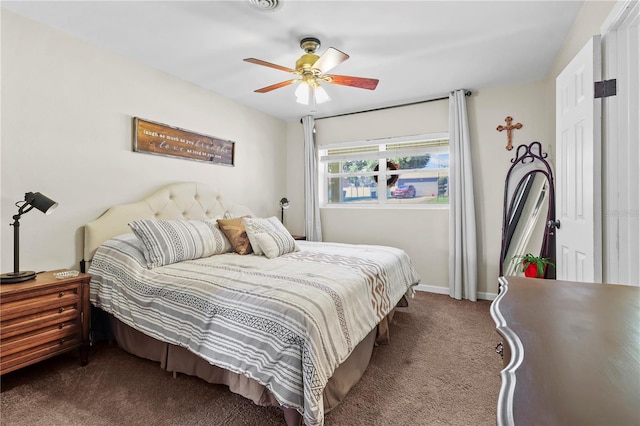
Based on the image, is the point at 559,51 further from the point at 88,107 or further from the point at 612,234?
the point at 88,107

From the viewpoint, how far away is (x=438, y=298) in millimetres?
3621

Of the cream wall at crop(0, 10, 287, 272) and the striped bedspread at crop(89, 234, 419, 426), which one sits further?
the cream wall at crop(0, 10, 287, 272)

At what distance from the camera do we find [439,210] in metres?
3.83

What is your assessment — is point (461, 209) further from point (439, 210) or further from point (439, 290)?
point (439, 290)

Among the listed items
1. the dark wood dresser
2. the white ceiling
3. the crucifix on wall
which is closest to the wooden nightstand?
the white ceiling

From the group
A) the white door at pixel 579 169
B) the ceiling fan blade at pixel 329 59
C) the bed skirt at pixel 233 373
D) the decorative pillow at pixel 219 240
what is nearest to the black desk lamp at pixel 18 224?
the bed skirt at pixel 233 373

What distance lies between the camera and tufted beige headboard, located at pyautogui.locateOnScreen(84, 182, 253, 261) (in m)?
2.43

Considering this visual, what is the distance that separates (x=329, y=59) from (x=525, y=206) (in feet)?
8.97

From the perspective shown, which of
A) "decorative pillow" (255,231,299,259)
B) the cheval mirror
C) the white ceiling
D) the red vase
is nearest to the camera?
the white ceiling

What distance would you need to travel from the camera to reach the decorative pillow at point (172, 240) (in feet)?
7.38

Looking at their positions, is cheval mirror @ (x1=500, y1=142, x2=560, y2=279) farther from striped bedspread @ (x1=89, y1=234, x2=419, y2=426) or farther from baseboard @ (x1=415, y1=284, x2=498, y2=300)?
striped bedspread @ (x1=89, y1=234, x2=419, y2=426)

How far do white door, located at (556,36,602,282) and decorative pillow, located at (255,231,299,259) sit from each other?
2.14m

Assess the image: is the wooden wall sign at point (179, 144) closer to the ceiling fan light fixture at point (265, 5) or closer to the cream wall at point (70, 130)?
the cream wall at point (70, 130)

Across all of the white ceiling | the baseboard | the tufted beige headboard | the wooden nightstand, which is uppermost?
the white ceiling
